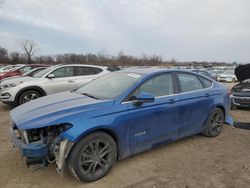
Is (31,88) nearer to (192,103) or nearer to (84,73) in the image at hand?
(84,73)

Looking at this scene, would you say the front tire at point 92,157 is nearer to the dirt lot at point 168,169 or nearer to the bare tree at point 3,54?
the dirt lot at point 168,169

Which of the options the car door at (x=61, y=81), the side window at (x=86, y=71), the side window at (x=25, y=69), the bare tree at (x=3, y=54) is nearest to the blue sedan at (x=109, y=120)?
the car door at (x=61, y=81)

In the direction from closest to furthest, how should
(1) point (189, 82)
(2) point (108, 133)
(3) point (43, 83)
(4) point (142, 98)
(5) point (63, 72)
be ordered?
(2) point (108, 133)
(4) point (142, 98)
(1) point (189, 82)
(3) point (43, 83)
(5) point (63, 72)

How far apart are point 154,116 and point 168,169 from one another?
0.84m

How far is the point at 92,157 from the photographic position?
3.21 m

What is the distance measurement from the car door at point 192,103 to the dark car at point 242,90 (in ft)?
12.2

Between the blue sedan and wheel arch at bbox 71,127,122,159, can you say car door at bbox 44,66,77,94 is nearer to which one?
the blue sedan

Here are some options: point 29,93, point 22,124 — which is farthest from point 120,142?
point 29,93

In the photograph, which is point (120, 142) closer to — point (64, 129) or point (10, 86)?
point (64, 129)

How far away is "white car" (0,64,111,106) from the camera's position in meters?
7.33

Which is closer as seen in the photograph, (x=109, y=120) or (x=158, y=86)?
(x=109, y=120)

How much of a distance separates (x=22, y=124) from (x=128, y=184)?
1.63m

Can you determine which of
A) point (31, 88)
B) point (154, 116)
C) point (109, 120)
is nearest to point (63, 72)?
point (31, 88)

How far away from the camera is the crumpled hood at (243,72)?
24.9ft
